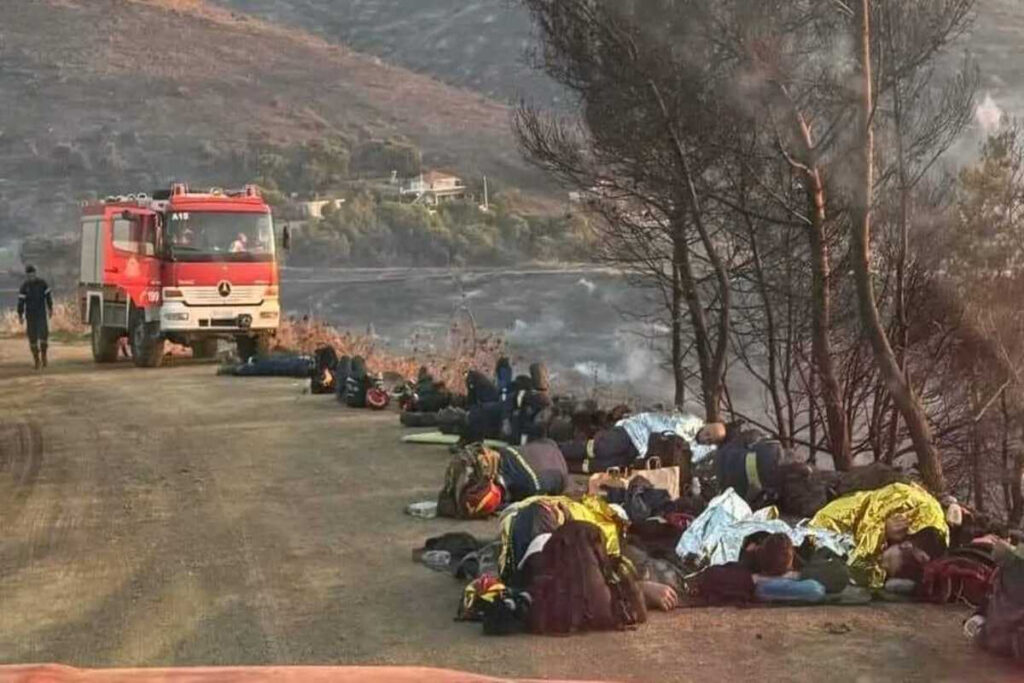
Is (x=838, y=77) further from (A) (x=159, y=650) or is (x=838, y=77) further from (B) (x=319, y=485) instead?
(A) (x=159, y=650)

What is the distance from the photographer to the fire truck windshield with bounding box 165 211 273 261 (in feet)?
69.1

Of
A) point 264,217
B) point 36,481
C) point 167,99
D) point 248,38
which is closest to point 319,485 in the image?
point 36,481

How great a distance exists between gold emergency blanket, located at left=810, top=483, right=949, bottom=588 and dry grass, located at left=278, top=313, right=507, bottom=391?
9.99 m

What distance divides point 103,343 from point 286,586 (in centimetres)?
1721

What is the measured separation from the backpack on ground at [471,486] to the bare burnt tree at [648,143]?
583 centimetres

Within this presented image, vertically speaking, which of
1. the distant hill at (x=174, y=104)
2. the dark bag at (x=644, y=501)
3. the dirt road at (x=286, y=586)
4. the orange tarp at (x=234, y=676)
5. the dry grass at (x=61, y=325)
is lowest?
the dirt road at (x=286, y=586)

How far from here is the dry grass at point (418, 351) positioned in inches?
788

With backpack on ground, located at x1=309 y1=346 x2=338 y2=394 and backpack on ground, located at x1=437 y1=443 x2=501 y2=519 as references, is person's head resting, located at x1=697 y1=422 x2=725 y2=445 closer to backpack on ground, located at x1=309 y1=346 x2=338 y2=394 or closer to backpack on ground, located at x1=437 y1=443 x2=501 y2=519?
backpack on ground, located at x1=437 y1=443 x2=501 y2=519

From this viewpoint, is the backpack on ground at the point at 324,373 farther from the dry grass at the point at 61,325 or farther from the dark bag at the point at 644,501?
the dry grass at the point at 61,325

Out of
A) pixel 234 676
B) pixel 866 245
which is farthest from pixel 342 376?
pixel 234 676

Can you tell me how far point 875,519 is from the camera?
25.2 ft

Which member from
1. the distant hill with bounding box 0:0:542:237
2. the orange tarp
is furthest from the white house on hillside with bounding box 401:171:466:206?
Result: the orange tarp

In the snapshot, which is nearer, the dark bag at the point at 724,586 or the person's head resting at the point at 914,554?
the dark bag at the point at 724,586

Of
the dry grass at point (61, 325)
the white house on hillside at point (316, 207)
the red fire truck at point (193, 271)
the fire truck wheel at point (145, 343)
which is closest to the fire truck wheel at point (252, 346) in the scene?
the red fire truck at point (193, 271)
